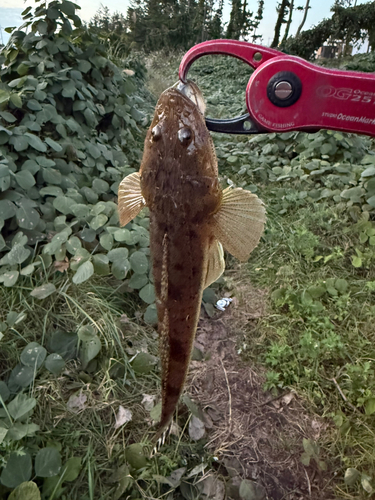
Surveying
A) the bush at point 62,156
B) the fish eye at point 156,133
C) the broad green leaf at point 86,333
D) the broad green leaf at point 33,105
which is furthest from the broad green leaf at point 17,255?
the fish eye at point 156,133

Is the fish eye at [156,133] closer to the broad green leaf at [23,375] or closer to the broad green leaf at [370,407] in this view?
the broad green leaf at [23,375]

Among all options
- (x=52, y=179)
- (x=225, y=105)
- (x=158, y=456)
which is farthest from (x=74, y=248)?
(x=225, y=105)

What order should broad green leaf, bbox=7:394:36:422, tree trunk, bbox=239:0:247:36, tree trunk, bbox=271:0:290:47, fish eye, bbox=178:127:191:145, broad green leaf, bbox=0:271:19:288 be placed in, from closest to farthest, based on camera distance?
fish eye, bbox=178:127:191:145 < broad green leaf, bbox=7:394:36:422 < broad green leaf, bbox=0:271:19:288 < tree trunk, bbox=271:0:290:47 < tree trunk, bbox=239:0:247:36

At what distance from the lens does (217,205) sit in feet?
3.59

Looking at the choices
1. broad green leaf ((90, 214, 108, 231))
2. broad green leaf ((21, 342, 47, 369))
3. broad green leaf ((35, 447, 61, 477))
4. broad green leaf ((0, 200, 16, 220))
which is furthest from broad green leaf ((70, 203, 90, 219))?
broad green leaf ((35, 447, 61, 477))

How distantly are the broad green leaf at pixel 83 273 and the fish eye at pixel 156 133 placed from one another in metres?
1.27

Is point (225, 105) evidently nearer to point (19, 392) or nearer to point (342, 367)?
point (342, 367)

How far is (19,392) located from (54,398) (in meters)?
0.20

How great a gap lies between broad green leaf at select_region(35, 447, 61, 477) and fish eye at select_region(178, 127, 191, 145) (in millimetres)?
1572

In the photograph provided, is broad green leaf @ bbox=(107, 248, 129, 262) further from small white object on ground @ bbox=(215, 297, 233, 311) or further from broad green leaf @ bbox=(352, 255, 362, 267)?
broad green leaf @ bbox=(352, 255, 362, 267)

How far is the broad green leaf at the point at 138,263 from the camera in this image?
234 cm

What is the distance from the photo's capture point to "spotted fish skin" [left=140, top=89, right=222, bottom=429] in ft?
3.39

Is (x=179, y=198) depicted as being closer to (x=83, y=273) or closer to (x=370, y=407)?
(x=83, y=273)

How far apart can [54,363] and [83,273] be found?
1.87 ft
